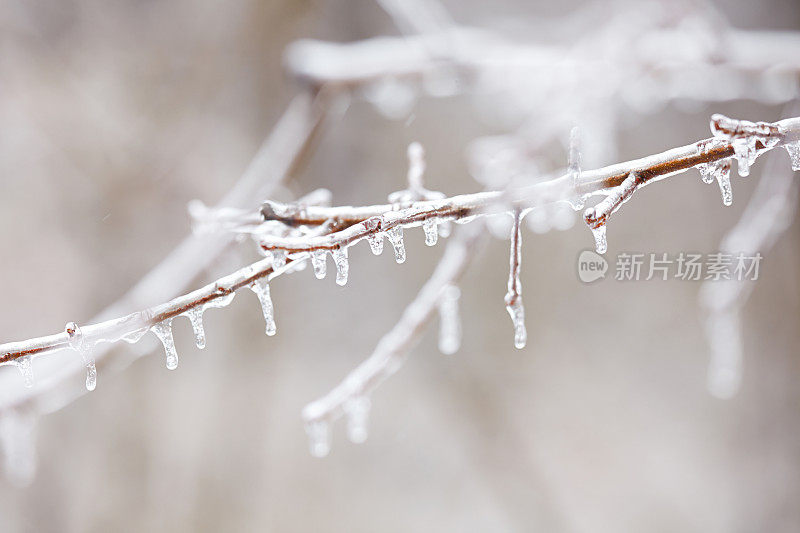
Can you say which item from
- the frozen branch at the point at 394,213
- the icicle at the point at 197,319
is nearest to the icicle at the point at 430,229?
the frozen branch at the point at 394,213

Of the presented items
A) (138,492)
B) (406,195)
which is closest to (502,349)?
(138,492)

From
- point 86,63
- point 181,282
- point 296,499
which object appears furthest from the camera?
point 296,499

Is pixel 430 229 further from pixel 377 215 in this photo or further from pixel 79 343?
pixel 79 343

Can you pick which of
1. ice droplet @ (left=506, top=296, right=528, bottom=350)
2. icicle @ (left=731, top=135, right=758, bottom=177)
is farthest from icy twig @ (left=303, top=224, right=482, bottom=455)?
icicle @ (left=731, top=135, right=758, bottom=177)

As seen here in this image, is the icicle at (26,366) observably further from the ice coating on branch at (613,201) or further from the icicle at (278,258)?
the ice coating on branch at (613,201)

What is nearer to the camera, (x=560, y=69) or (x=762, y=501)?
(x=560, y=69)

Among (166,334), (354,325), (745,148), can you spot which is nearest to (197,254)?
(166,334)

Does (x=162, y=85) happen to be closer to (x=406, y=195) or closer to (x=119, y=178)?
(x=119, y=178)
